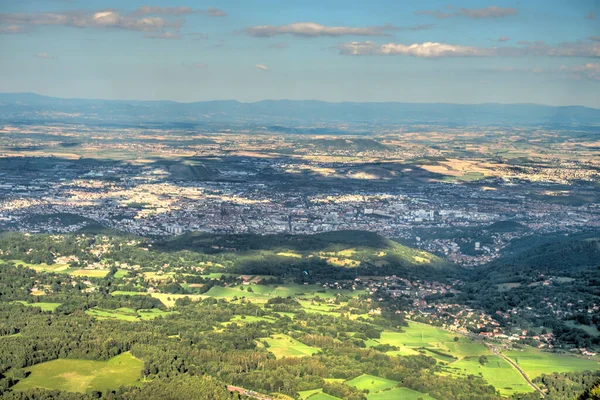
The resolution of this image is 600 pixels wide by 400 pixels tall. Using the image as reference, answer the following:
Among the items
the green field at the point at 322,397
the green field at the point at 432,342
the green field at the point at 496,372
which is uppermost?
the green field at the point at 322,397

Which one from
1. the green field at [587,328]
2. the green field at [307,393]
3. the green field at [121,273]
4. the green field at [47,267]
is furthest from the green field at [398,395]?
the green field at [47,267]

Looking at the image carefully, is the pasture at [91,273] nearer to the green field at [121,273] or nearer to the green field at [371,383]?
the green field at [121,273]

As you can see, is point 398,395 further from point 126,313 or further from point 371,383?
point 126,313

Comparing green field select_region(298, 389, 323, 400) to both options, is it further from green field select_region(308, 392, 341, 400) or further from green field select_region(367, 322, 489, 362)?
green field select_region(367, 322, 489, 362)

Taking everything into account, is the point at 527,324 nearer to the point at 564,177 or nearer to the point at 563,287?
the point at 563,287

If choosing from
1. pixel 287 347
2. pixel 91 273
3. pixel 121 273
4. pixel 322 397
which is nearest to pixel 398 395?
pixel 322 397
